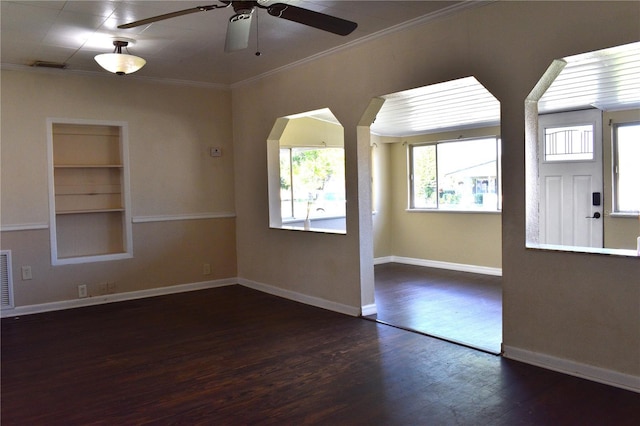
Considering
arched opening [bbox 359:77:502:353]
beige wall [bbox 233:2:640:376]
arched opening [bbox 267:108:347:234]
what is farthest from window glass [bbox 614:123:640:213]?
arched opening [bbox 267:108:347:234]

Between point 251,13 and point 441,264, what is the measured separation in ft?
17.6

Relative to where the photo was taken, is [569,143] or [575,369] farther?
[569,143]

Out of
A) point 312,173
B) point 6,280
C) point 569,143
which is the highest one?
point 569,143

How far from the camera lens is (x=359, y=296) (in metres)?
4.69

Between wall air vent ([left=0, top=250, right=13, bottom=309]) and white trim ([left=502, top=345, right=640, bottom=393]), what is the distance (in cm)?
466

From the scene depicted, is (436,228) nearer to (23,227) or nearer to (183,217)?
(183,217)

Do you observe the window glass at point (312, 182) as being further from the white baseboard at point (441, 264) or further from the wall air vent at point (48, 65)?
the wall air vent at point (48, 65)

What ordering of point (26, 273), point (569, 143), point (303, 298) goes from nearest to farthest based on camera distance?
point (26, 273) < point (303, 298) < point (569, 143)

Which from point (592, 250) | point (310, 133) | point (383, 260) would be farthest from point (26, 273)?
point (592, 250)

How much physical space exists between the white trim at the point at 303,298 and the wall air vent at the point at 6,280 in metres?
2.52

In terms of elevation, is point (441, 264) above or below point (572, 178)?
below

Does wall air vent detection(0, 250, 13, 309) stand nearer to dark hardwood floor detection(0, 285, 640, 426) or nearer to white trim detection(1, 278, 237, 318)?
white trim detection(1, 278, 237, 318)

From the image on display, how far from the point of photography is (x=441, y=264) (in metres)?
7.39

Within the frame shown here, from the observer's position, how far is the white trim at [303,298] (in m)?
4.78
